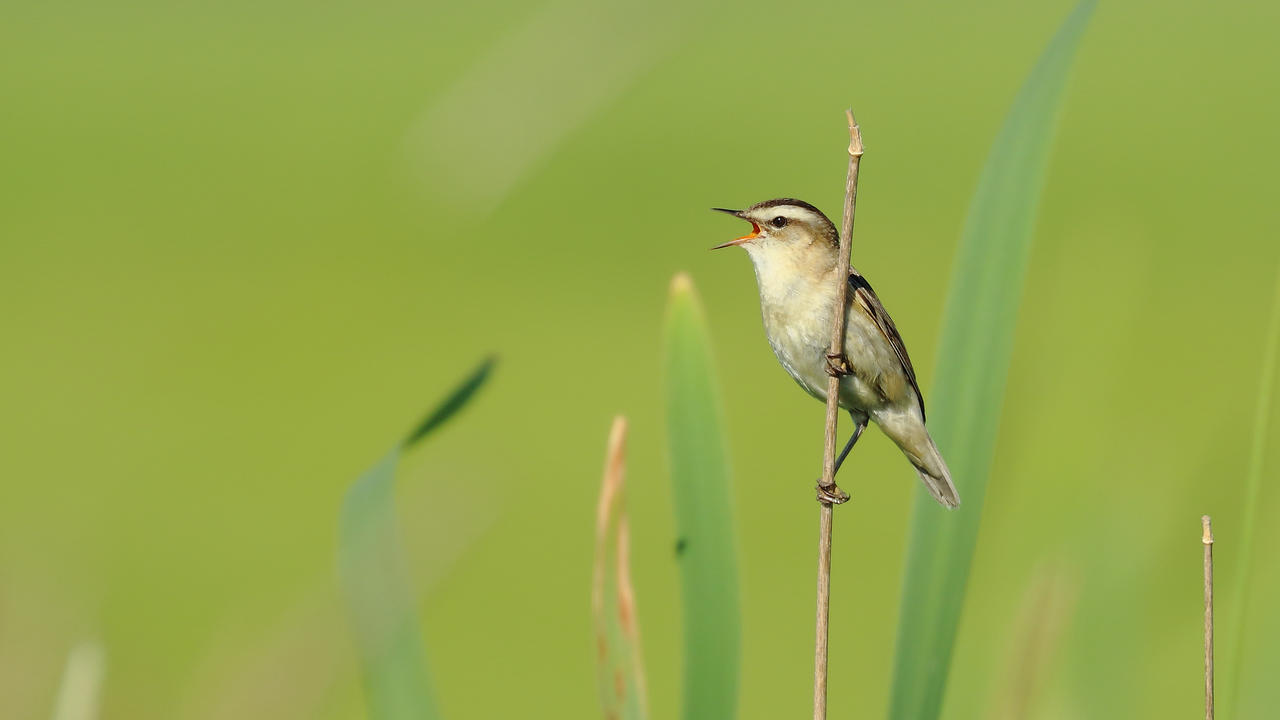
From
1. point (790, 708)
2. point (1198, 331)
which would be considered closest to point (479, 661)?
point (790, 708)

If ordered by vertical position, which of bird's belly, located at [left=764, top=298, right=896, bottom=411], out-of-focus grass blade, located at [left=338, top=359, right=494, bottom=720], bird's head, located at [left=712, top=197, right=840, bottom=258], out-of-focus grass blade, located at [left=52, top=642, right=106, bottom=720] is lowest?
out-of-focus grass blade, located at [left=52, top=642, right=106, bottom=720]

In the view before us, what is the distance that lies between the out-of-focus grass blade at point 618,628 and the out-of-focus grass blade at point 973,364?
0.26 metres

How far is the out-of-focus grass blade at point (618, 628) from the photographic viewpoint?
1224mm

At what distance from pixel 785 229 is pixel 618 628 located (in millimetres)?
908

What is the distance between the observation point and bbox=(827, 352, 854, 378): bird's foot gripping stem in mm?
1367

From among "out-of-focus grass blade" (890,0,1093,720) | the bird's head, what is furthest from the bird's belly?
"out-of-focus grass blade" (890,0,1093,720)

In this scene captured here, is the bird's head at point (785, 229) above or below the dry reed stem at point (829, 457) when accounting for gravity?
above

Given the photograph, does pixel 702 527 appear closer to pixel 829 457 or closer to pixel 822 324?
pixel 829 457

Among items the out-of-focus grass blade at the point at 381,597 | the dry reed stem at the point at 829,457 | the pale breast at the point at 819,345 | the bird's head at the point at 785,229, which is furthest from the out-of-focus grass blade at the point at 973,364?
the bird's head at the point at 785,229

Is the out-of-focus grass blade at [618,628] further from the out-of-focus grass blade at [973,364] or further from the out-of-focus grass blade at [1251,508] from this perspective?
the out-of-focus grass blade at [1251,508]

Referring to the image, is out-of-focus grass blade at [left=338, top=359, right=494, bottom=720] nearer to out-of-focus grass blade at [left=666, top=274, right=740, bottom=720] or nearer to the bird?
out-of-focus grass blade at [left=666, top=274, right=740, bottom=720]

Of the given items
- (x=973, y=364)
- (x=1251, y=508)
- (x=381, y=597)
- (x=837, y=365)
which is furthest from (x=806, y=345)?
(x=381, y=597)

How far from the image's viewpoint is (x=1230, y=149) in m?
12.1

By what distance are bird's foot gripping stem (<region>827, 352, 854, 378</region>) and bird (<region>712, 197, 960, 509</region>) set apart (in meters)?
0.08
